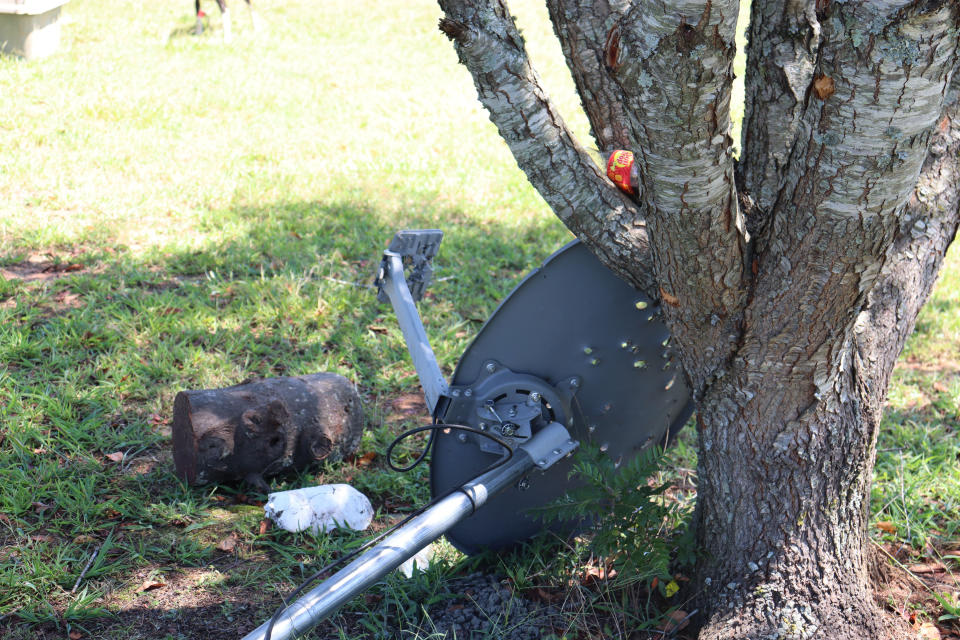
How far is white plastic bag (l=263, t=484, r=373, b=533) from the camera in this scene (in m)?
2.78

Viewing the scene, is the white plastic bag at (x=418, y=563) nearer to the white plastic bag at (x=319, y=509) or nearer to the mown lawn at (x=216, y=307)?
the mown lawn at (x=216, y=307)

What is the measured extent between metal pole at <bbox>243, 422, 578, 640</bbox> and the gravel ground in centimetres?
41

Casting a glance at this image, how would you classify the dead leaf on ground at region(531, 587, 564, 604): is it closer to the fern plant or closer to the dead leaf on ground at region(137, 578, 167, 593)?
the fern plant

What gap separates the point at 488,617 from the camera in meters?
2.38

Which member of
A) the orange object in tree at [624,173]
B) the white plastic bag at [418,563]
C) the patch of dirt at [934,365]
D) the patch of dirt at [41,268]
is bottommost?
the white plastic bag at [418,563]

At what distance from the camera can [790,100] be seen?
191cm

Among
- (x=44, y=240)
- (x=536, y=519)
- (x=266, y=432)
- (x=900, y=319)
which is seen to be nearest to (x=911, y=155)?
(x=900, y=319)

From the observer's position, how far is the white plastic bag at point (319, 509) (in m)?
2.78

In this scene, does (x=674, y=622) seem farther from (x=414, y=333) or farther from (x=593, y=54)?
(x=593, y=54)

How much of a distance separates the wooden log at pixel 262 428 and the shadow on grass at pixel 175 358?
3.9 inches

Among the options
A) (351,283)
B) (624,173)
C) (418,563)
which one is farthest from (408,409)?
(624,173)

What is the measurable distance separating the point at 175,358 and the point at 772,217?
2825 mm

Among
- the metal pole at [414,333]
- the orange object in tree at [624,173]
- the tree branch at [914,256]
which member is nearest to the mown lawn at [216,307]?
the metal pole at [414,333]

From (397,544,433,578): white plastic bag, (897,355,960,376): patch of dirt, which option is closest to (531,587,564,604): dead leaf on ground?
(397,544,433,578): white plastic bag
